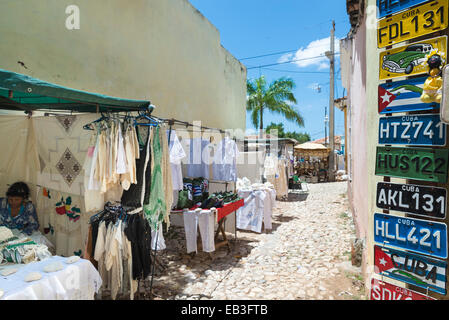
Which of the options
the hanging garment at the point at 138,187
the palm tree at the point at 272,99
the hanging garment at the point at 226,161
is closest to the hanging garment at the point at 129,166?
the hanging garment at the point at 138,187

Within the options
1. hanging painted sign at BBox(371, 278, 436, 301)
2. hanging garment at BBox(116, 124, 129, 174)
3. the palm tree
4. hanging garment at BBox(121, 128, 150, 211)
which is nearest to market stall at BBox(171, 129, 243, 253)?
hanging garment at BBox(121, 128, 150, 211)

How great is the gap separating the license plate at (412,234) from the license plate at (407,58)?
1.14 meters

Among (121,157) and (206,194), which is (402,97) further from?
(206,194)

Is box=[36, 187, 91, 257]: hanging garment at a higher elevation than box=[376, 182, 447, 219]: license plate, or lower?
lower

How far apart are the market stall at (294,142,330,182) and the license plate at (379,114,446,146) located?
16233 millimetres

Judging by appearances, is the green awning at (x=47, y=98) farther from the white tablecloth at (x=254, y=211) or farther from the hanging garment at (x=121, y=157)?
the white tablecloth at (x=254, y=211)

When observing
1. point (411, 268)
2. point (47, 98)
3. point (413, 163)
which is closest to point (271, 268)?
point (411, 268)

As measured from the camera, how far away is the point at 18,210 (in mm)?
4035

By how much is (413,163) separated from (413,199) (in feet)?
0.91

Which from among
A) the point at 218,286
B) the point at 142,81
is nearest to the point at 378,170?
the point at 218,286

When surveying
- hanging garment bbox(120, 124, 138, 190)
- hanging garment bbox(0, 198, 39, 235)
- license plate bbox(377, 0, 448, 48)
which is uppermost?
license plate bbox(377, 0, 448, 48)

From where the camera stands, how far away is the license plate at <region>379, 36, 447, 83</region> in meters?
1.89

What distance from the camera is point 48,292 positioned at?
214cm

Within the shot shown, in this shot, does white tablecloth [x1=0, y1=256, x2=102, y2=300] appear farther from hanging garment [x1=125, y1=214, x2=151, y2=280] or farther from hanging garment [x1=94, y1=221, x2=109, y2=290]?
hanging garment [x1=125, y1=214, x2=151, y2=280]
